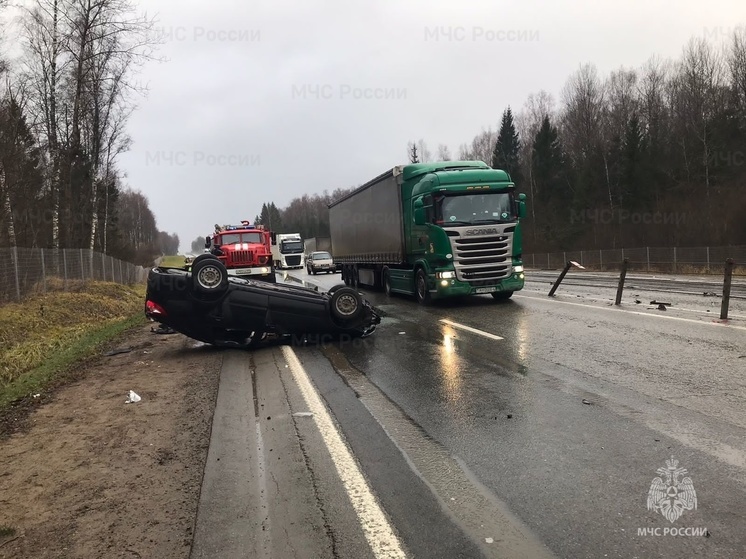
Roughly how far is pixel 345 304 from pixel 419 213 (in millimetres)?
5116

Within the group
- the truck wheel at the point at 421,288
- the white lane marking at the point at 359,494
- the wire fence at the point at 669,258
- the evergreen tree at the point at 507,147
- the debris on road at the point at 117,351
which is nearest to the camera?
the white lane marking at the point at 359,494

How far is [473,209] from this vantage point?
1379cm

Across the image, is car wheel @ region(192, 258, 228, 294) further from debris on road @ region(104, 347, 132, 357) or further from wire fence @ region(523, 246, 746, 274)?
wire fence @ region(523, 246, 746, 274)

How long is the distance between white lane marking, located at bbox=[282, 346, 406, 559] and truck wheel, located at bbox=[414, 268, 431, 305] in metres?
8.76

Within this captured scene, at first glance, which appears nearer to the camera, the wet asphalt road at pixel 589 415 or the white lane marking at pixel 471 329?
the wet asphalt road at pixel 589 415

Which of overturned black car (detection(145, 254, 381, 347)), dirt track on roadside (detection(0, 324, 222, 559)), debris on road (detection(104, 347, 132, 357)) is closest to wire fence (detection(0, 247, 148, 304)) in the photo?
debris on road (detection(104, 347, 132, 357))

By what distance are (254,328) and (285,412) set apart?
392cm

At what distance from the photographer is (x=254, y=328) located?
9367mm

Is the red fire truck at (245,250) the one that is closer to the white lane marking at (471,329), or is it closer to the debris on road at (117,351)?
the debris on road at (117,351)

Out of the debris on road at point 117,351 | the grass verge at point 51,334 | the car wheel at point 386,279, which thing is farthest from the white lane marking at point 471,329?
the grass verge at point 51,334

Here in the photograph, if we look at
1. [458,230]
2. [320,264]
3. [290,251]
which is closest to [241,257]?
[458,230]

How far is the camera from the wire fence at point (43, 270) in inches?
547

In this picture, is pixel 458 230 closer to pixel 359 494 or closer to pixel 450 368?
pixel 450 368

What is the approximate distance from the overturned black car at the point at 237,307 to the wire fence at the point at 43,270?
701 cm
